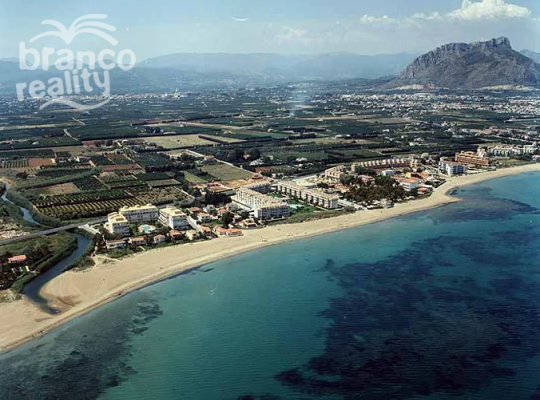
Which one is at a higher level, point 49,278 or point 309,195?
point 309,195

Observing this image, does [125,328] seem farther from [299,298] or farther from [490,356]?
[490,356]

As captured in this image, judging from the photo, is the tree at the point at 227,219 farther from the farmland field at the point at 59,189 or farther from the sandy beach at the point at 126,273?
the farmland field at the point at 59,189

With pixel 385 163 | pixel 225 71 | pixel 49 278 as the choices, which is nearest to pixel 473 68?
pixel 385 163

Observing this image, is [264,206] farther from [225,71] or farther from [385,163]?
[225,71]

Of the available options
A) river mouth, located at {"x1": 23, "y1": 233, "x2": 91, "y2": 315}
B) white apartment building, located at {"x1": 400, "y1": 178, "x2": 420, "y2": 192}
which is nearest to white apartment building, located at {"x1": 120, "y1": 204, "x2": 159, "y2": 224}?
river mouth, located at {"x1": 23, "y1": 233, "x2": 91, "y2": 315}

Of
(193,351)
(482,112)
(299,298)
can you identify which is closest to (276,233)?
(299,298)

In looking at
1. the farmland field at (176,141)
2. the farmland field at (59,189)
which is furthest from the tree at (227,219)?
the farmland field at (176,141)
